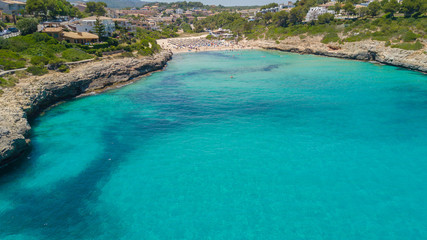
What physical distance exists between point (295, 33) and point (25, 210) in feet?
359

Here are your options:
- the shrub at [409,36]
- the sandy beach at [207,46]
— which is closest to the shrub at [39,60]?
the sandy beach at [207,46]

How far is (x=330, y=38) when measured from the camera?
90812 mm

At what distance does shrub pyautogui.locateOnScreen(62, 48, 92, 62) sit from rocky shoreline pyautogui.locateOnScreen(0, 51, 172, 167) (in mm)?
3207

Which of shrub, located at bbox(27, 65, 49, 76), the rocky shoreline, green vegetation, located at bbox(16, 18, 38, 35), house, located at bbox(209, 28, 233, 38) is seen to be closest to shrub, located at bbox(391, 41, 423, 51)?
the rocky shoreline

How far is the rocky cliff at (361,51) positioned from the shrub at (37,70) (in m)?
76.9

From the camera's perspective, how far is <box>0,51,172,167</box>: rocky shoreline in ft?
77.4

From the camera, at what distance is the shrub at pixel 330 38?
88750 millimetres

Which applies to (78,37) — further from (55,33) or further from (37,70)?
(37,70)

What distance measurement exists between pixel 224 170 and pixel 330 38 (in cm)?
8683

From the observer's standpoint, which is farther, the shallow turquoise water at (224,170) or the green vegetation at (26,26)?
the green vegetation at (26,26)

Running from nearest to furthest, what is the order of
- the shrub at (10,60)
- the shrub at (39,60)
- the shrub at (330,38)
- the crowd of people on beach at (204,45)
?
the shrub at (10,60)
the shrub at (39,60)
the shrub at (330,38)
the crowd of people on beach at (204,45)

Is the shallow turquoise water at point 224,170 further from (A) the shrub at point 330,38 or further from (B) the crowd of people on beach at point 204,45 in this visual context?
(B) the crowd of people on beach at point 204,45

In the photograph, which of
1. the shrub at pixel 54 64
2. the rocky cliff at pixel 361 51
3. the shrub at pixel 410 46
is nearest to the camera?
the shrub at pixel 54 64

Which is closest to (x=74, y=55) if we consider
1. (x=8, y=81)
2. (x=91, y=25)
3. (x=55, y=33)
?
(x=55, y=33)
